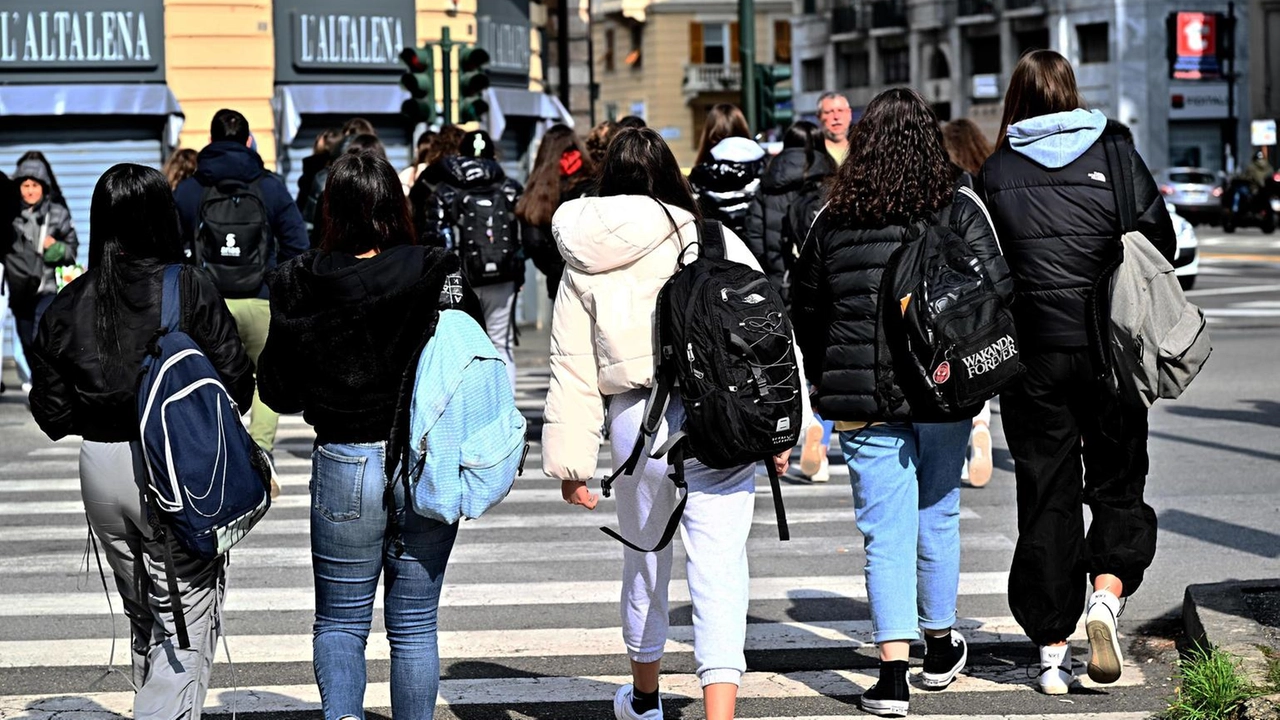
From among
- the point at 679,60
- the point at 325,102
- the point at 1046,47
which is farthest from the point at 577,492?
the point at 679,60

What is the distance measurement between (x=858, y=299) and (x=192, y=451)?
6.89ft

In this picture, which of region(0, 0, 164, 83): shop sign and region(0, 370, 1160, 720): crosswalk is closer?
region(0, 370, 1160, 720): crosswalk

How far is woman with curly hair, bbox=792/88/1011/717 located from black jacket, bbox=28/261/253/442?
6.06 ft

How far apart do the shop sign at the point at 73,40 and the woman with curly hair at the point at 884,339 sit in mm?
14684

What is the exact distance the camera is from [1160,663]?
244 inches

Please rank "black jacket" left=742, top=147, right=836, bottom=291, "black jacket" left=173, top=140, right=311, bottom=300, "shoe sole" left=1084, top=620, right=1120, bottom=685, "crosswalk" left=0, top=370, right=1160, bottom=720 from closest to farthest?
"shoe sole" left=1084, top=620, right=1120, bottom=685 < "crosswalk" left=0, top=370, right=1160, bottom=720 < "black jacket" left=173, top=140, right=311, bottom=300 < "black jacket" left=742, top=147, right=836, bottom=291

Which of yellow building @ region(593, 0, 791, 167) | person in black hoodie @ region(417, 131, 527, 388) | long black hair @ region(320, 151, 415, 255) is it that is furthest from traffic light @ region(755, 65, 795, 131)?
yellow building @ region(593, 0, 791, 167)

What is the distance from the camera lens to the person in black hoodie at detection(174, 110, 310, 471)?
9.29 metres

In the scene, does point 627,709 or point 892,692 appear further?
point 892,692

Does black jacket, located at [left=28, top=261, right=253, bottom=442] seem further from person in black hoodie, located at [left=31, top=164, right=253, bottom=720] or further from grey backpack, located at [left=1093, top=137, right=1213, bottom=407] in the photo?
grey backpack, located at [left=1093, top=137, right=1213, bottom=407]

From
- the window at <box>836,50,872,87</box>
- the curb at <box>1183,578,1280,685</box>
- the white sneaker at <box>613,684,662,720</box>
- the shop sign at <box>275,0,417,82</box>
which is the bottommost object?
the white sneaker at <box>613,684,662,720</box>

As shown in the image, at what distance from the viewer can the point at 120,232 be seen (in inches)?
185

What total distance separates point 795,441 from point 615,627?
2148mm

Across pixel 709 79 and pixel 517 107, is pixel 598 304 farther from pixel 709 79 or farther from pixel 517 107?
pixel 709 79
